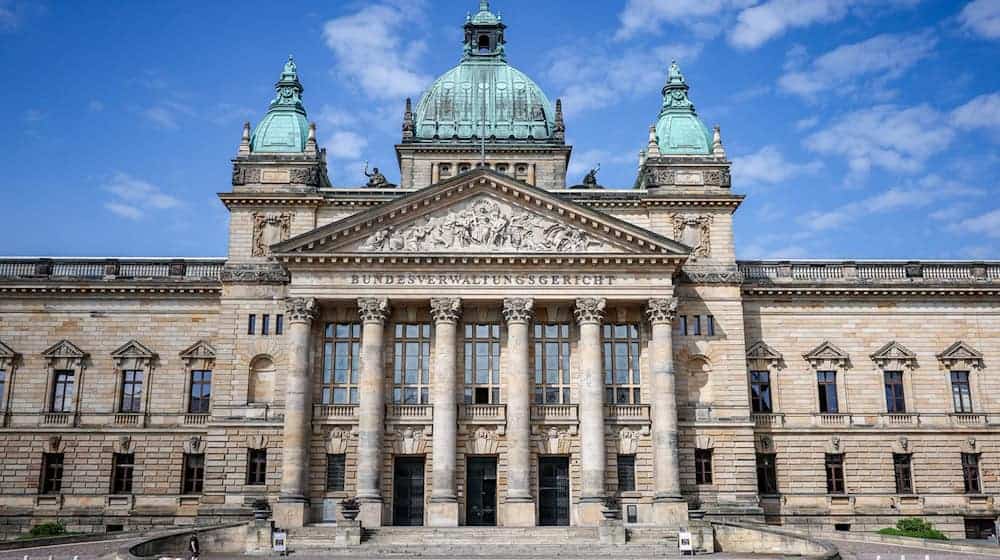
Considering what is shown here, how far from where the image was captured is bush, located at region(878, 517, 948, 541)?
41875mm

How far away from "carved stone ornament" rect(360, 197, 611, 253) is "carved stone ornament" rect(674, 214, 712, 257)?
17.9ft

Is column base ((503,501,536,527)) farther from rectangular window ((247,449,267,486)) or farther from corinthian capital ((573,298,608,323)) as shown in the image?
rectangular window ((247,449,267,486))

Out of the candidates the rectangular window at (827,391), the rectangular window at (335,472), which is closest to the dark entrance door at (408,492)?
the rectangular window at (335,472)

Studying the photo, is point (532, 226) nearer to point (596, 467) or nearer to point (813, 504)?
point (596, 467)

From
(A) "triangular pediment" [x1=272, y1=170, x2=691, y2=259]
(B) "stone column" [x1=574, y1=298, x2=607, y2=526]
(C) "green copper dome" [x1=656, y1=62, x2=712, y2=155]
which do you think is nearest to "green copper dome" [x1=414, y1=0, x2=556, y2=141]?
(C) "green copper dome" [x1=656, y1=62, x2=712, y2=155]

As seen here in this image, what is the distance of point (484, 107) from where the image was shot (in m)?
59.4

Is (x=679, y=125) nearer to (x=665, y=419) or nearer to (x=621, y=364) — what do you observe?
(x=621, y=364)

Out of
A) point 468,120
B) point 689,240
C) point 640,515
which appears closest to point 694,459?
point 640,515

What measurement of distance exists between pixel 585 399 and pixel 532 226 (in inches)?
341

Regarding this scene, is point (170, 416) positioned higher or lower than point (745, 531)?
higher

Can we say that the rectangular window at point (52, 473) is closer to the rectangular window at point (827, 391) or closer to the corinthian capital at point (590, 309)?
the corinthian capital at point (590, 309)

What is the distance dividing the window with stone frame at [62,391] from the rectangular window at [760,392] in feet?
115

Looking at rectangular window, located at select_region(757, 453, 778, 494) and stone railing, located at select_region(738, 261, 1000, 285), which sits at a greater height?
stone railing, located at select_region(738, 261, 1000, 285)

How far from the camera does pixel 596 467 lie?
43.3 meters
